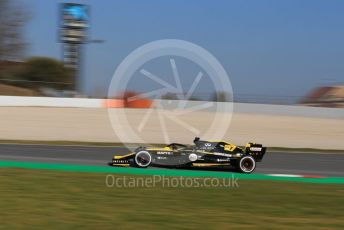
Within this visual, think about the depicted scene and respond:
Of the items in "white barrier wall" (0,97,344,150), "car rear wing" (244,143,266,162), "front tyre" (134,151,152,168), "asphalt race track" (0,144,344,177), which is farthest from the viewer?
"white barrier wall" (0,97,344,150)

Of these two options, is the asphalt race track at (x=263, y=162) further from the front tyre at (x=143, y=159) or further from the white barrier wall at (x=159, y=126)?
the white barrier wall at (x=159, y=126)

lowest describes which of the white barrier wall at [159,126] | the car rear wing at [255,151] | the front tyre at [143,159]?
the front tyre at [143,159]

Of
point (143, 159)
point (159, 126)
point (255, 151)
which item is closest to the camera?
point (143, 159)

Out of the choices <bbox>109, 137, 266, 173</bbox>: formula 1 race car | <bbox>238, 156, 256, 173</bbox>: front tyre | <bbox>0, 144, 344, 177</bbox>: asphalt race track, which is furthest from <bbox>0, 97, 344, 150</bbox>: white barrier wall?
<bbox>238, 156, 256, 173</bbox>: front tyre

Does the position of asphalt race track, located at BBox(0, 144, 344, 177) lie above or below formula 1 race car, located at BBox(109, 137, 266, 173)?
above

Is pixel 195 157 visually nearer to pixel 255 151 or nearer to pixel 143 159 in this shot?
pixel 143 159

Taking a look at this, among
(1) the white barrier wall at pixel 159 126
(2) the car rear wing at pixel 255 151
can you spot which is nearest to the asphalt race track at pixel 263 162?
(2) the car rear wing at pixel 255 151

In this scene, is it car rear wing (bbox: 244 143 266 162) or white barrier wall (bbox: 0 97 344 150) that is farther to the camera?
white barrier wall (bbox: 0 97 344 150)

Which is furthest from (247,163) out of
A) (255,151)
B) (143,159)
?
(143,159)

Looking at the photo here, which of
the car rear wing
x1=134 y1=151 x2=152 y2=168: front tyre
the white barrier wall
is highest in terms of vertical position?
the white barrier wall

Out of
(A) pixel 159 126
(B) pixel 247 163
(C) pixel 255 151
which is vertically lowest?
(B) pixel 247 163

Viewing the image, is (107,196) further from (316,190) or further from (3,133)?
(3,133)

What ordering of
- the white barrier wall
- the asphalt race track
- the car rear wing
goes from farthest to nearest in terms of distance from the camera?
the white barrier wall, the asphalt race track, the car rear wing

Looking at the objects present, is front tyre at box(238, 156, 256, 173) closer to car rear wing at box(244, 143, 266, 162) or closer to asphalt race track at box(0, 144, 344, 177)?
car rear wing at box(244, 143, 266, 162)
